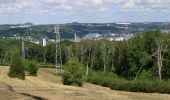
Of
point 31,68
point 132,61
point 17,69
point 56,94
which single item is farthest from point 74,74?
point 132,61

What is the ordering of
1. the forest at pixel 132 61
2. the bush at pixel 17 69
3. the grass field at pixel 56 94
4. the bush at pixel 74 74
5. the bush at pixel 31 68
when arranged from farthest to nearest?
the bush at pixel 31 68
the forest at pixel 132 61
the bush at pixel 74 74
the bush at pixel 17 69
the grass field at pixel 56 94

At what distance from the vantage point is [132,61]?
108062 millimetres

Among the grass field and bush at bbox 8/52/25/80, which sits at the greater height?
the grass field

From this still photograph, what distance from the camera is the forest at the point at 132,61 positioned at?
71.4 metres

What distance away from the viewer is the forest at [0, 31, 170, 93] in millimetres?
71375

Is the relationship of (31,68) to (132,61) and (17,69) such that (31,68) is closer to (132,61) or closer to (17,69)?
(17,69)

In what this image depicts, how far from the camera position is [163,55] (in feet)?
327

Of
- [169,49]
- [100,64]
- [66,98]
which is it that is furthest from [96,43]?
[66,98]

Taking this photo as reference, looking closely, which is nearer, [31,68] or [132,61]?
[31,68]

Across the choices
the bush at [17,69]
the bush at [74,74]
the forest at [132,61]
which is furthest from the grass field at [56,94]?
the forest at [132,61]

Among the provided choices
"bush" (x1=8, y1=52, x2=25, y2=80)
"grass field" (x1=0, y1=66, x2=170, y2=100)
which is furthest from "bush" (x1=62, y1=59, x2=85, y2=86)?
"grass field" (x1=0, y1=66, x2=170, y2=100)

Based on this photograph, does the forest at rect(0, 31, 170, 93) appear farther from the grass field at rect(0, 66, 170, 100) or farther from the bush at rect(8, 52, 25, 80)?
the grass field at rect(0, 66, 170, 100)

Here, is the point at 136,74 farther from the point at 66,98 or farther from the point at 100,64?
the point at 66,98

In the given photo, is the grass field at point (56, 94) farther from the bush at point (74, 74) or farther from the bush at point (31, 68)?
the bush at point (31, 68)
